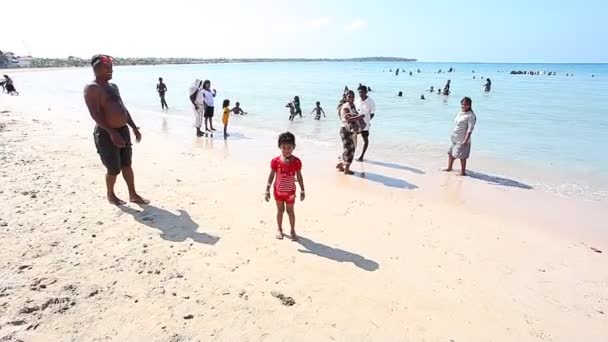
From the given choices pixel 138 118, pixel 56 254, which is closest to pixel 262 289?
pixel 56 254

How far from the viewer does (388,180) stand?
25.0 ft

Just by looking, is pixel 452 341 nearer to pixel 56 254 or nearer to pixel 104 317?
pixel 104 317

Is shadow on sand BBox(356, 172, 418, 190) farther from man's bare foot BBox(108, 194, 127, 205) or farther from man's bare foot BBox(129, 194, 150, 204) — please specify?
man's bare foot BBox(108, 194, 127, 205)

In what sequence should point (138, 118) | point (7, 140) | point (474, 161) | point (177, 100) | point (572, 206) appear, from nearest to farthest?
point (572, 206) < point (7, 140) < point (474, 161) < point (138, 118) < point (177, 100)

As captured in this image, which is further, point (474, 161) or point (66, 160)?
point (474, 161)

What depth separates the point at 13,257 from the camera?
377cm

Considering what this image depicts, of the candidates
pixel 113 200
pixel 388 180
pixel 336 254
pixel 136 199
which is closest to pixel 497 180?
pixel 388 180

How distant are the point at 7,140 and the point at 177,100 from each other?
15391 millimetres

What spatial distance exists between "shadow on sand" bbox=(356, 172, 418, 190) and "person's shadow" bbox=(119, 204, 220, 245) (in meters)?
3.87

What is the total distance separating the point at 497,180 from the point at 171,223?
6.47 meters

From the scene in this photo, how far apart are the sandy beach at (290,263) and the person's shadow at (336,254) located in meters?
0.02

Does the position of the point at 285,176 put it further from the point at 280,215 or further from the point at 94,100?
the point at 94,100

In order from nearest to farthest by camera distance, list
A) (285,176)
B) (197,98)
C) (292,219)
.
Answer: (285,176), (292,219), (197,98)

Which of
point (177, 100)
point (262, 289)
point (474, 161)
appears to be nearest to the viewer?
point (262, 289)
